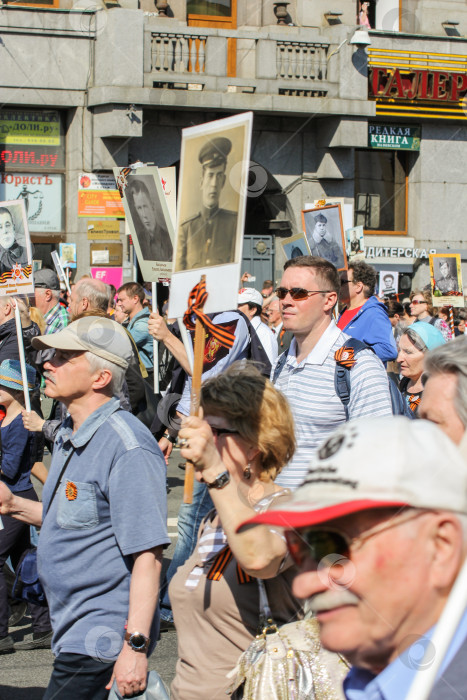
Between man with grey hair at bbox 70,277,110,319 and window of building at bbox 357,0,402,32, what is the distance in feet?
50.2

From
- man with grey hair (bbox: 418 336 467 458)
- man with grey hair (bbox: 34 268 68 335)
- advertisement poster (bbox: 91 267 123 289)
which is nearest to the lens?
man with grey hair (bbox: 418 336 467 458)

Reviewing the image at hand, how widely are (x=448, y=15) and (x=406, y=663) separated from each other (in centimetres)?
2110

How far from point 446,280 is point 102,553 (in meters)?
11.5

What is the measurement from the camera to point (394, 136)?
2012cm

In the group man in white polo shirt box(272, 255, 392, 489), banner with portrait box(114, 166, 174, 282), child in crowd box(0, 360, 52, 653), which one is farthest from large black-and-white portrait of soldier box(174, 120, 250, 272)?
child in crowd box(0, 360, 52, 653)

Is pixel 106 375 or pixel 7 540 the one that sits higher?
pixel 106 375

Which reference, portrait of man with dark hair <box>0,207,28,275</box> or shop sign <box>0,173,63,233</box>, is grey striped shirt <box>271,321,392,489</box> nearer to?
portrait of man with dark hair <box>0,207,28,275</box>

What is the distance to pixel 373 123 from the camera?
65.7 feet

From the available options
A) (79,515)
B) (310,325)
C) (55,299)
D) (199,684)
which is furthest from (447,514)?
(55,299)

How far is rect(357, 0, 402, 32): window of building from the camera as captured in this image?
19844mm

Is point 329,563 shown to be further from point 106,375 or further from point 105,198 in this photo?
point 105,198

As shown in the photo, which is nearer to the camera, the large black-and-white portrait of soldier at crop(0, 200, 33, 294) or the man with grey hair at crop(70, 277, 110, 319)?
the man with grey hair at crop(70, 277, 110, 319)

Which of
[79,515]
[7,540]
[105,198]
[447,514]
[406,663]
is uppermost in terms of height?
[105,198]

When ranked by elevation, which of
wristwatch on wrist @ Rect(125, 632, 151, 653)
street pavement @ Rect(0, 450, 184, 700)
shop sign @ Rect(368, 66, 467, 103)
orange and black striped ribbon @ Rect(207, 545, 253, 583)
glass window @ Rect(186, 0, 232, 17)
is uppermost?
glass window @ Rect(186, 0, 232, 17)
